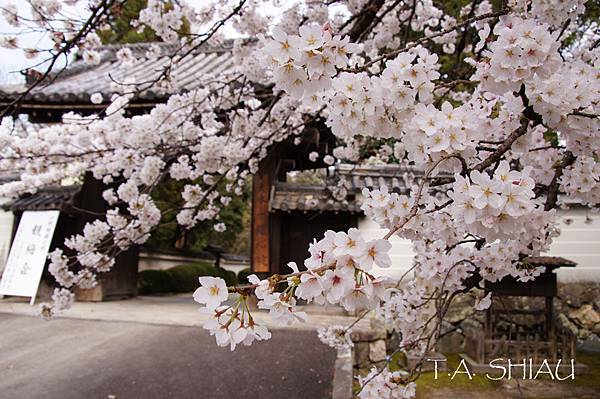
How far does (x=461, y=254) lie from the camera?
7.41ft

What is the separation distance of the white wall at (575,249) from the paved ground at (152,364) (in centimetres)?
217

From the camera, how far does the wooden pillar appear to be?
22.0 ft

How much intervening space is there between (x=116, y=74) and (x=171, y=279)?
535cm

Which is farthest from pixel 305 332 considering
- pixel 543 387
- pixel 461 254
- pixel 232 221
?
pixel 232 221

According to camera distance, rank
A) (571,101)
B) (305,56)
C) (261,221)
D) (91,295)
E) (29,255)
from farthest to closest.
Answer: (91,295), (29,255), (261,221), (571,101), (305,56)

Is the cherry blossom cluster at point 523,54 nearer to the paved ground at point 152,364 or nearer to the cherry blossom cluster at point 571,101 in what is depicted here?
the cherry blossom cluster at point 571,101

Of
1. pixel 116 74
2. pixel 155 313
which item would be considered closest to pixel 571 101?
pixel 155 313

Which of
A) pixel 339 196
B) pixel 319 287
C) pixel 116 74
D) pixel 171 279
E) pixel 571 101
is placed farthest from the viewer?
pixel 171 279

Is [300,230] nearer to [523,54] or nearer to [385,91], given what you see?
[385,91]

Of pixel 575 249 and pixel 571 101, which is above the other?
pixel 571 101

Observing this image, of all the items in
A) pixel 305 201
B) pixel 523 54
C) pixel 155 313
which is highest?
pixel 523 54

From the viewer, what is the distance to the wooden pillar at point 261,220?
6.70 meters

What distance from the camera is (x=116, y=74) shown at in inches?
366

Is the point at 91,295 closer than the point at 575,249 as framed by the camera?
No
